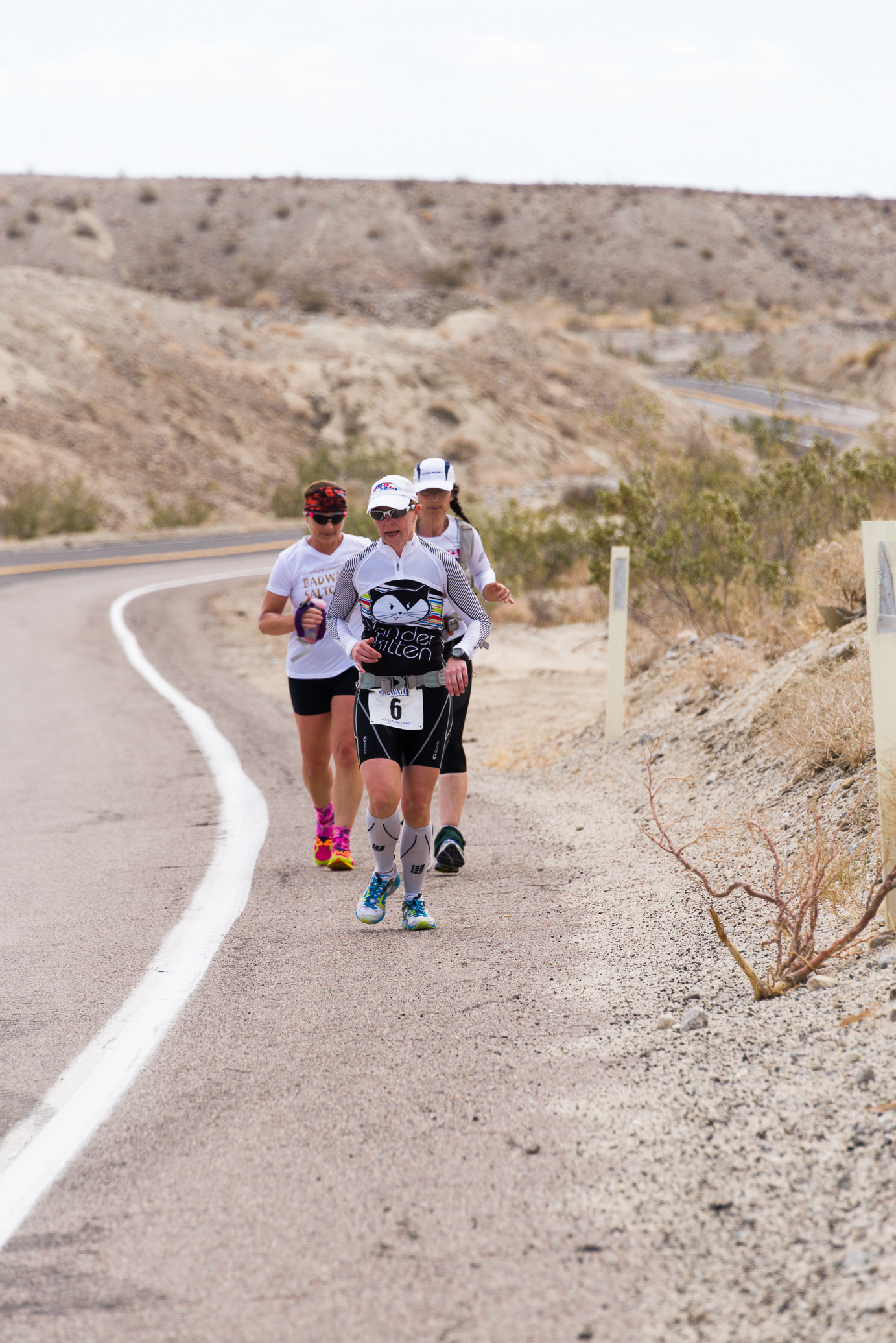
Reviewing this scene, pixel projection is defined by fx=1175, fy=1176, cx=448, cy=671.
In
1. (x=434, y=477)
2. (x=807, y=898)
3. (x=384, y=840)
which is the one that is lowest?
(x=384, y=840)

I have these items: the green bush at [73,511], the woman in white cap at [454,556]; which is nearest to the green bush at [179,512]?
the green bush at [73,511]

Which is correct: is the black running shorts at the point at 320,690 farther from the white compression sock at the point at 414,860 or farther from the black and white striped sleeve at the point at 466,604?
the white compression sock at the point at 414,860

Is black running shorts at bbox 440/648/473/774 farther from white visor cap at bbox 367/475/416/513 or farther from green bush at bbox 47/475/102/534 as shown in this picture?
green bush at bbox 47/475/102/534

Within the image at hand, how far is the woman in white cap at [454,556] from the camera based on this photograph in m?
5.98

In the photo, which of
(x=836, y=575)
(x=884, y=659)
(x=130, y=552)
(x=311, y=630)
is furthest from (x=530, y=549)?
(x=884, y=659)

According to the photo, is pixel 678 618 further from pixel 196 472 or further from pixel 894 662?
pixel 196 472

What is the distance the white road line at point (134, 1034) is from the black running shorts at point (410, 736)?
40.2 inches

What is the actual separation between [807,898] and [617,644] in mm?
4688

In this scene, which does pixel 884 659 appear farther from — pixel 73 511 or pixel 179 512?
pixel 179 512

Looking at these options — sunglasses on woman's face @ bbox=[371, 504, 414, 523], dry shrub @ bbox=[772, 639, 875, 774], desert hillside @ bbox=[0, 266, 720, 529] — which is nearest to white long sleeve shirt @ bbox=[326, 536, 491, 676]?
sunglasses on woman's face @ bbox=[371, 504, 414, 523]

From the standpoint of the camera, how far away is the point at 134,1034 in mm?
3957

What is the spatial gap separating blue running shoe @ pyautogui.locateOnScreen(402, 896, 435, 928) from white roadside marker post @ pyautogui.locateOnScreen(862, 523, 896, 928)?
1907mm

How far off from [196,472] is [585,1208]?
40.5 meters

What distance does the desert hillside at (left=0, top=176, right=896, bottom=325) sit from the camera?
75125 millimetres
